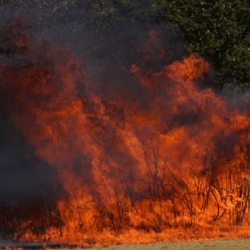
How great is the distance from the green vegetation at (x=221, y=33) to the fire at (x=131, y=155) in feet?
21.5

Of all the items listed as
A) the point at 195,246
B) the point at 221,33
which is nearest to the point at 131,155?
the point at 195,246

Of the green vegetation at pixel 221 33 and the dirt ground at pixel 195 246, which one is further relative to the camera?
the green vegetation at pixel 221 33

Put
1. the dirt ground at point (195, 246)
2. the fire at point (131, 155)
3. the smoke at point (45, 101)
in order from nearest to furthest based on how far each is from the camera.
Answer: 1. the dirt ground at point (195, 246)
2. the fire at point (131, 155)
3. the smoke at point (45, 101)

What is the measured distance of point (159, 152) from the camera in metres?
8.23

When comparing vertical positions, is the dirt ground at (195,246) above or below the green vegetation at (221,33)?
below

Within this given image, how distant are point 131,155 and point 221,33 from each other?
28.4 feet

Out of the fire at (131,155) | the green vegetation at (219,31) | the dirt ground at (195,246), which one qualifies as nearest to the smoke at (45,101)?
the fire at (131,155)

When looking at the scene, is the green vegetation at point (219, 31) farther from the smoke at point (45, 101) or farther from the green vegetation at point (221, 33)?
the smoke at point (45, 101)

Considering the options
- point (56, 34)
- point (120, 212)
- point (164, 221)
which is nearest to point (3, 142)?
point (120, 212)

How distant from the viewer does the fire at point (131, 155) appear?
7863mm

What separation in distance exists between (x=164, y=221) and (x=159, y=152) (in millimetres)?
1363

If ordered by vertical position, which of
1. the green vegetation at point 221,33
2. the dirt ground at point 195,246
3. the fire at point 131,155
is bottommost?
the dirt ground at point 195,246

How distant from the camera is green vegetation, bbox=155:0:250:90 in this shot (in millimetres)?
14852

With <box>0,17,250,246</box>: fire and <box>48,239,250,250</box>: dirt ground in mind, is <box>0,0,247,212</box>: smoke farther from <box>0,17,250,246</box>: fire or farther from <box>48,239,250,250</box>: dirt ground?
<box>48,239,250,250</box>: dirt ground
